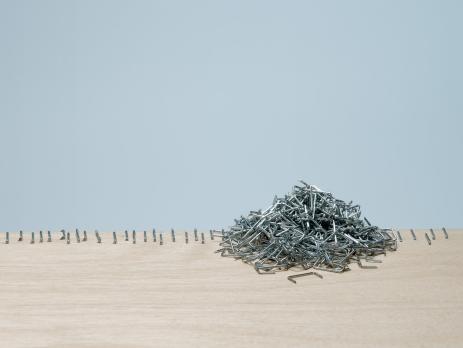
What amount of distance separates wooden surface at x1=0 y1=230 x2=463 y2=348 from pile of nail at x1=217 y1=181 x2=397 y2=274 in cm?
9

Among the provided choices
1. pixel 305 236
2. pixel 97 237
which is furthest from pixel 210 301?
pixel 97 237

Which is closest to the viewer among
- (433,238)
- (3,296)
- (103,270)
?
(3,296)

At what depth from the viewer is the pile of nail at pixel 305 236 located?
3.07 m

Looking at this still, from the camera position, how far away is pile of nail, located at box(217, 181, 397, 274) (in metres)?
3.07

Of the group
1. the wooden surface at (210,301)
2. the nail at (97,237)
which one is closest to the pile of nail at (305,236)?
the wooden surface at (210,301)

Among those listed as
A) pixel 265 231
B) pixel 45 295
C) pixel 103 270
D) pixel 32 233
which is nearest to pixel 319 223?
pixel 265 231

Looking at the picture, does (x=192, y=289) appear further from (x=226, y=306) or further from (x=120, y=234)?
(x=120, y=234)

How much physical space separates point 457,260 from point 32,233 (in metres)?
2.32

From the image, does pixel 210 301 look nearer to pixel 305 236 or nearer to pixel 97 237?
pixel 305 236

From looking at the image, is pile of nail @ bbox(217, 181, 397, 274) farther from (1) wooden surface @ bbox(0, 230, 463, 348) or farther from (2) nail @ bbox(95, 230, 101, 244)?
(2) nail @ bbox(95, 230, 101, 244)

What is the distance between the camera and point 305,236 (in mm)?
3154

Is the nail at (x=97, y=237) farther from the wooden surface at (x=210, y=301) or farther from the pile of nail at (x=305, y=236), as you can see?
the pile of nail at (x=305, y=236)

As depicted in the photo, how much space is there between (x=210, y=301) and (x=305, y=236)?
729 mm

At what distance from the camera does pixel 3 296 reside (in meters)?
2.73
